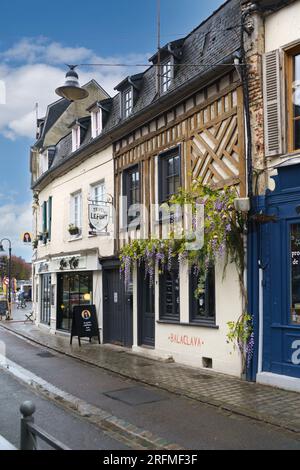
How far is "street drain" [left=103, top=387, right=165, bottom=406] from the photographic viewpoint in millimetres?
8188

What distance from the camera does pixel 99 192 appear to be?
54.7 ft

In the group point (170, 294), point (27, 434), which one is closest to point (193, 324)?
point (170, 294)

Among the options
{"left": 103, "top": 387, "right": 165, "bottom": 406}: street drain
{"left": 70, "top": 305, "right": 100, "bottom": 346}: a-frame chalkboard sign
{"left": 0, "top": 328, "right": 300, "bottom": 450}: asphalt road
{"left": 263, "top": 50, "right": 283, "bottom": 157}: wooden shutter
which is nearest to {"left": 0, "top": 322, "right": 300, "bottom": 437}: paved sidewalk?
{"left": 0, "top": 328, "right": 300, "bottom": 450}: asphalt road

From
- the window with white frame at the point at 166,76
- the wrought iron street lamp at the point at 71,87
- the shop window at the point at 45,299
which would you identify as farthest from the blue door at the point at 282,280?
the shop window at the point at 45,299

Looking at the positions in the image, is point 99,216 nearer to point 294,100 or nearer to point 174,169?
point 174,169

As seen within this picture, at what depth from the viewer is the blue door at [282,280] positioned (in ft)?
28.7

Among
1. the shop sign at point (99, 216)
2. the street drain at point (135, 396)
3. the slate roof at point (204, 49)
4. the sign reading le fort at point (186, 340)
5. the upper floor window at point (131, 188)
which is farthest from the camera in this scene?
the shop sign at point (99, 216)

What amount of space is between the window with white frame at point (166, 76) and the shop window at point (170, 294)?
185 inches

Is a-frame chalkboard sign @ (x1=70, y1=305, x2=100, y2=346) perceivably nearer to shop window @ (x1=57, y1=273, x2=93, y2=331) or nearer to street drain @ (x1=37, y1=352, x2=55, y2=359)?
shop window @ (x1=57, y1=273, x2=93, y2=331)

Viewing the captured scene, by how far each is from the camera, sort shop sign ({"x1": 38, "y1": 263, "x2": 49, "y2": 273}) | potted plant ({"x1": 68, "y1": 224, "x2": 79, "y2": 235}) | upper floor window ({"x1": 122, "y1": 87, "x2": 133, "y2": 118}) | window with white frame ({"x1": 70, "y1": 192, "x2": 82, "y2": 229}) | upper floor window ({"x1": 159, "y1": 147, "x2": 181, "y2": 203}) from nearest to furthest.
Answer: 1. upper floor window ({"x1": 159, "y1": 147, "x2": 181, "y2": 203})
2. upper floor window ({"x1": 122, "y1": 87, "x2": 133, "y2": 118})
3. potted plant ({"x1": 68, "y1": 224, "x2": 79, "y2": 235})
4. window with white frame ({"x1": 70, "y1": 192, "x2": 82, "y2": 229})
5. shop sign ({"x1": 38, "y1": 263, "x2": 49, "y2": 273})

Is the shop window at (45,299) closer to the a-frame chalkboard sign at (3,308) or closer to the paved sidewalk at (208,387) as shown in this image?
the a-frame chalkboard sign at (3,308)

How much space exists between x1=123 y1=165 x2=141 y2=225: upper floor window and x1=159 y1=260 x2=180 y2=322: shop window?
8.24 ft

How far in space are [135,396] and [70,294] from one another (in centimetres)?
1064

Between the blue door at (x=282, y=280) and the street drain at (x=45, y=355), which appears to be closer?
the blue door at (x=282, y=280)
